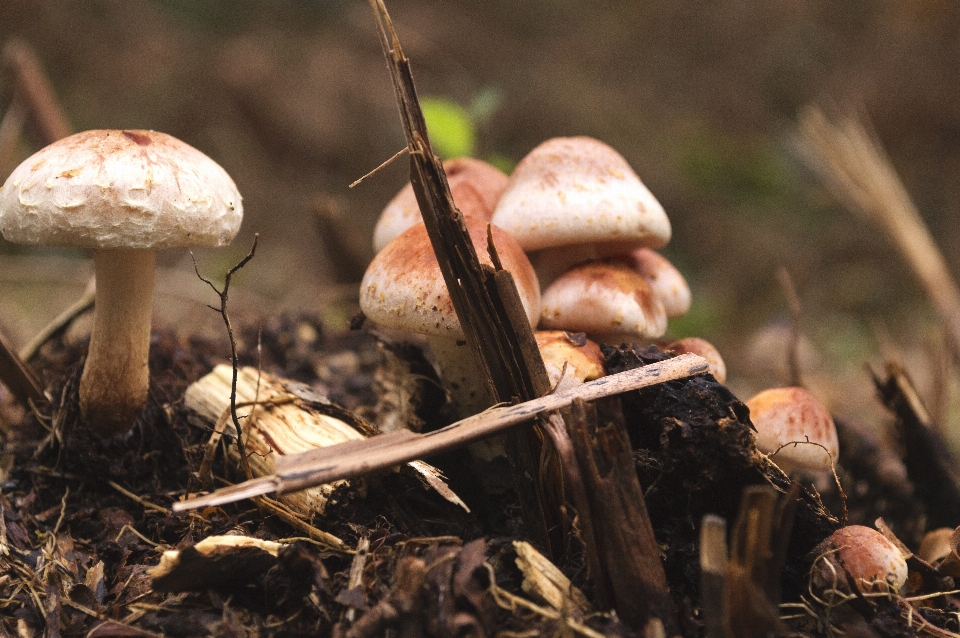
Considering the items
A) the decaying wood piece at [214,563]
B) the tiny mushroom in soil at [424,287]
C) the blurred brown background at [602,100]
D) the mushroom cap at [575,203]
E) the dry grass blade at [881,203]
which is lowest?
the decaying wood piece at [214,563]

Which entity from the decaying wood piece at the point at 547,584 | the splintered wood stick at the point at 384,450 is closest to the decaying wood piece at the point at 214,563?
the splintered wood stick at the point at 384,450

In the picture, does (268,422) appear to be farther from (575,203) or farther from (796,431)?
(796,431)

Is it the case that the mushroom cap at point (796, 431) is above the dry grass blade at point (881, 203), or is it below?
below

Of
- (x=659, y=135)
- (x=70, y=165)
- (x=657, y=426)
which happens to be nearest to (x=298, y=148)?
(x=659, y=135)

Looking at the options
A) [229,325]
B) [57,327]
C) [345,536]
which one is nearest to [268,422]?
[229,325]

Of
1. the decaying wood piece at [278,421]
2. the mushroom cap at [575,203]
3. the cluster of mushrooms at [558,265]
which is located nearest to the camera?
the decaying wood piece at [278,421]

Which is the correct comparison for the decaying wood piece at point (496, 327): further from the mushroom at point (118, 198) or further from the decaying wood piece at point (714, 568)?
the mushroom at point (118, 198)

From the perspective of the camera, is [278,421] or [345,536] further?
[278,421]
